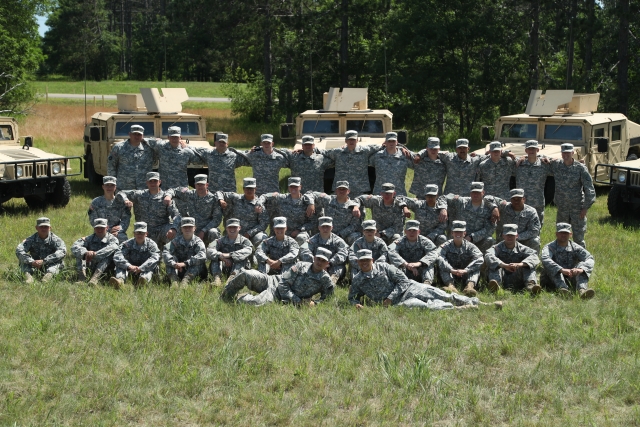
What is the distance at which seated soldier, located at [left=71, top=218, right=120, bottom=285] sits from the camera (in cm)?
1037

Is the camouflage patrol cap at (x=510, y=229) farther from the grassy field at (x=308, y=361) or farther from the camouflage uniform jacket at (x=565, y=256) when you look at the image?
the grassy field at (x=308, y=361)

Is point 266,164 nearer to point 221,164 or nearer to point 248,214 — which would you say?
point 221,164

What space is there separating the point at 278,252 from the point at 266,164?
1.92 metres

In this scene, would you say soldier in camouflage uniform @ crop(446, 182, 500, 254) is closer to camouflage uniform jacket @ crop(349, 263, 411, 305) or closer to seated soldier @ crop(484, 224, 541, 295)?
seated soldier @ crop(484, 224, 541, 295)

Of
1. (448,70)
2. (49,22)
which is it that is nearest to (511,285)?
(448,70)

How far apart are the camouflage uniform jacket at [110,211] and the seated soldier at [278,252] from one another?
185 cm

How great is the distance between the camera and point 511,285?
10.3 metres

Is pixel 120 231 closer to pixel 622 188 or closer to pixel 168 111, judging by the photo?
pixel 168 111

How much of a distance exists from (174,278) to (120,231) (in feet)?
3.64

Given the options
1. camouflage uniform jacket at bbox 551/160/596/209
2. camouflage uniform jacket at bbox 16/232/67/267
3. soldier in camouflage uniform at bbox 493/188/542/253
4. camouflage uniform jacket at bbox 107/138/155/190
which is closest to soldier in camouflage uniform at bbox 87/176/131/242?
camouflage uniform jacket at bbox 16/232/67/267

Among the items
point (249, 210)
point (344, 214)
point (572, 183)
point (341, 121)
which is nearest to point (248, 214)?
point (249, 210)

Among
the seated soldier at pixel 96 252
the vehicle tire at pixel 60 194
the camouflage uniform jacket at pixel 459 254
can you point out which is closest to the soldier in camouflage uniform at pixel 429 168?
the camouflage uniform jacket at pixel 459 254

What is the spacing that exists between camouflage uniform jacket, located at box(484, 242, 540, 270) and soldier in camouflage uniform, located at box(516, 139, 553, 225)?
1.41 meters

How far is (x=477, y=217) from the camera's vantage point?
1106cm
